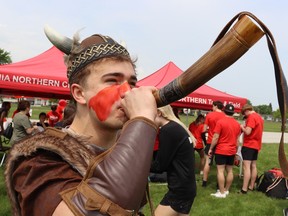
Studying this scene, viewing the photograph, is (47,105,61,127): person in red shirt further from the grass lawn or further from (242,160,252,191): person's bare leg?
(242,160,252,191): person's bare leg

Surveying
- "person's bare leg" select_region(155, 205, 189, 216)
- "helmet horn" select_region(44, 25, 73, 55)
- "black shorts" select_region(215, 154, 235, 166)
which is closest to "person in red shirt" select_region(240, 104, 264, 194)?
"black shorts" select_region(215, 154, 235, 166)

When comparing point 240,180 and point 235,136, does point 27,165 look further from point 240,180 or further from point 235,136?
point 240,180

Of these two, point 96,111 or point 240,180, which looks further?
point 240,180

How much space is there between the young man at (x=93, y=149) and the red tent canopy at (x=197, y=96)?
6438 millimetres

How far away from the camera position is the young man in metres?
0.98

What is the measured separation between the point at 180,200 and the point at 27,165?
111 inches

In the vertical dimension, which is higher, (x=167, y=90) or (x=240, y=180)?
(x=167, y=90)

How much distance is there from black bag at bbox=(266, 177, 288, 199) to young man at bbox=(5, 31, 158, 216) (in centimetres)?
651

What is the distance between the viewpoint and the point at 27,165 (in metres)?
1.22

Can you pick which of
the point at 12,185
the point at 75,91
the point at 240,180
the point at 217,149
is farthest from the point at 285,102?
the point at 240,180

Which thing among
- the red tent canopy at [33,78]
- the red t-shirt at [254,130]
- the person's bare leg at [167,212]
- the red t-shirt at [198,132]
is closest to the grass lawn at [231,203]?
the red t-shirt at [254,130]

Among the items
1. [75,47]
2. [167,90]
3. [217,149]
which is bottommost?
[217,149]

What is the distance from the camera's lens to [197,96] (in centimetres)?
820

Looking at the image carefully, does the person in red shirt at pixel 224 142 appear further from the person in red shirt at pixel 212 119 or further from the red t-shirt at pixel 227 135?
the person in red shirt at pixel 212 119
